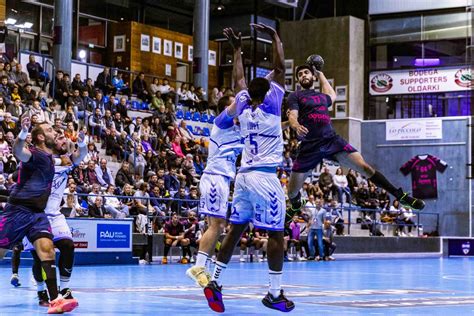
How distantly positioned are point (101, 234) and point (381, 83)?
2479cm

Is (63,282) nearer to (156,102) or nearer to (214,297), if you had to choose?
(214,297)

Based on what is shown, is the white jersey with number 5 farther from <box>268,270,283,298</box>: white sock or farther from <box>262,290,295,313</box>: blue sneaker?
<box>262,290,295,313</box>: blue sneaker

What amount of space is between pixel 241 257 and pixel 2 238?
53.3 feet

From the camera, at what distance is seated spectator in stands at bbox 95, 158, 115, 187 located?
86.3ft

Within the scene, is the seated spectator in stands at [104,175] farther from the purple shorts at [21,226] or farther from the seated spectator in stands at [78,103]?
the purple shorts at [21,226]

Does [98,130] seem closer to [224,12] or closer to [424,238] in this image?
[424,238]

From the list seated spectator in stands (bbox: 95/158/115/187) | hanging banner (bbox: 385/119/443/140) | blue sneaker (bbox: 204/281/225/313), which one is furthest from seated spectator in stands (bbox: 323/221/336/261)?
blue sneaker (bbox: 204/281/225/313)

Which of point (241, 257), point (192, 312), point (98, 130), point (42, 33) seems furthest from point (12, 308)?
point (42, 33)

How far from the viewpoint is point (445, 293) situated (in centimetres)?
1430

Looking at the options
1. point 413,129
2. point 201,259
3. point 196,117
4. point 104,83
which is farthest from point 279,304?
point 413,129

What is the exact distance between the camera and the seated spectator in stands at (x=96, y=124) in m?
29.3

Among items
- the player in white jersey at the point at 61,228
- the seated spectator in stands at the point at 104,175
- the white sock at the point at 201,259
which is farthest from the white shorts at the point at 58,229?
the seated spectator in stands at the point at 104,175

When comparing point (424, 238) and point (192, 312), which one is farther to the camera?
point (424, 238)

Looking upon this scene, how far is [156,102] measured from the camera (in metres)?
34.8
